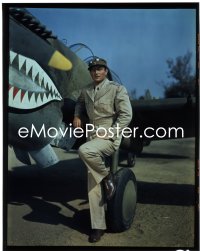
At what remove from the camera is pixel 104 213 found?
15.7 feet

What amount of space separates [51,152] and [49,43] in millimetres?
1104

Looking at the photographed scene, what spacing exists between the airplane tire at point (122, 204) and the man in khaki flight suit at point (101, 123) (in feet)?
0.23

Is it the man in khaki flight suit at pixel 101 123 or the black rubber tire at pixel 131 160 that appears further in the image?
the black rubber tire at pixel 131 160

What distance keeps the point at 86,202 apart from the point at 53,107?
104 centimetres

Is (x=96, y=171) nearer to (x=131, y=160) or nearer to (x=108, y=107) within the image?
(x=131, y=160)

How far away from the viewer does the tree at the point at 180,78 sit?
476cm

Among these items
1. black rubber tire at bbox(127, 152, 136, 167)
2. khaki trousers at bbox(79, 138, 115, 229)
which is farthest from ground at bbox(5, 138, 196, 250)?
khaki trousers at bbox(79, 138, 115, 229)

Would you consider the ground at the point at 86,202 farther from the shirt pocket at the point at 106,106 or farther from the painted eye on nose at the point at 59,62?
the painted eye on nose at the point at 59,62

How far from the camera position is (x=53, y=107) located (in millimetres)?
4910

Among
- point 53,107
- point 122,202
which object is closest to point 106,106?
point 53,107

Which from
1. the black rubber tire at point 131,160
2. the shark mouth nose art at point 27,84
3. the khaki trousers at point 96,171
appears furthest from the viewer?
the black rubber tire at point 131,160

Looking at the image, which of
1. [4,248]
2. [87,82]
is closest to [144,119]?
[87,82]

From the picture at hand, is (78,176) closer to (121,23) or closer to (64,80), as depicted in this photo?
(64,80)

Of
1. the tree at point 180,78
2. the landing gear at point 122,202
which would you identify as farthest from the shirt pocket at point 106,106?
the tree at point 180,78
